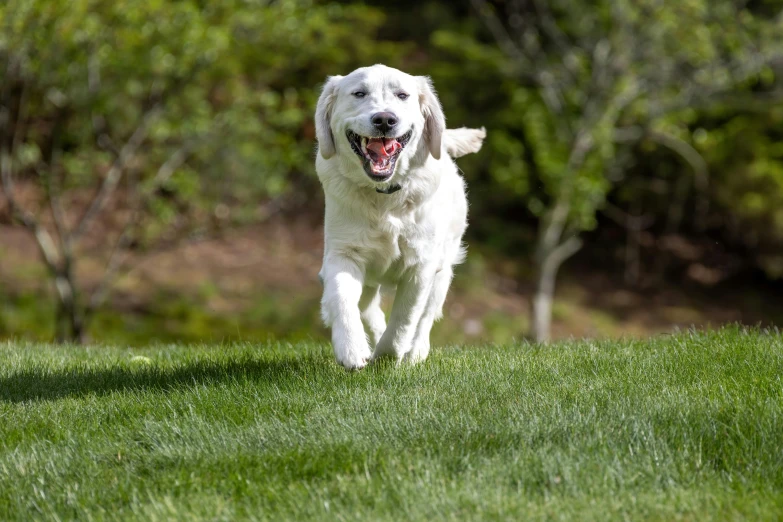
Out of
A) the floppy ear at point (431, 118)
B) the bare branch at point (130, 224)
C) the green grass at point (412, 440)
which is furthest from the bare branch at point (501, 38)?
the green grass at point (412, 440)

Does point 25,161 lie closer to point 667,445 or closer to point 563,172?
point 563,172

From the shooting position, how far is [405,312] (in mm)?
5250

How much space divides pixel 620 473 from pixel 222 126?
9.52 metres

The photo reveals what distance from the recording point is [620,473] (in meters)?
3.57

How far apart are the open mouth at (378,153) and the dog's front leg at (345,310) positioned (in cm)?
51

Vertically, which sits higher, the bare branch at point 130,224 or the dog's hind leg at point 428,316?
the dog's hind leg at point 428,316

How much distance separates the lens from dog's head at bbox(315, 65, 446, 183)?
16.3ft

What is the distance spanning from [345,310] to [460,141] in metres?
1.79

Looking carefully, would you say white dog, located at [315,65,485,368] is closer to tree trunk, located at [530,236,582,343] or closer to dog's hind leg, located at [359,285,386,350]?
dog's hind leg, located at [359,285,386,350]

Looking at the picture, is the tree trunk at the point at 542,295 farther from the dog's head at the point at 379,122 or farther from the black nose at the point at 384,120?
the black nose at the point at 384,120

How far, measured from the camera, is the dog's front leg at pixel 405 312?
523cm

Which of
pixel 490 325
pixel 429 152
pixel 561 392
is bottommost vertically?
pixel 490 325

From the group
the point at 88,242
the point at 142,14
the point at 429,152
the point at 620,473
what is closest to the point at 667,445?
the point at 620,473

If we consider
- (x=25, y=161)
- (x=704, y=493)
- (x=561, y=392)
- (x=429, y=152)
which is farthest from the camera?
(x=25, y=161)
